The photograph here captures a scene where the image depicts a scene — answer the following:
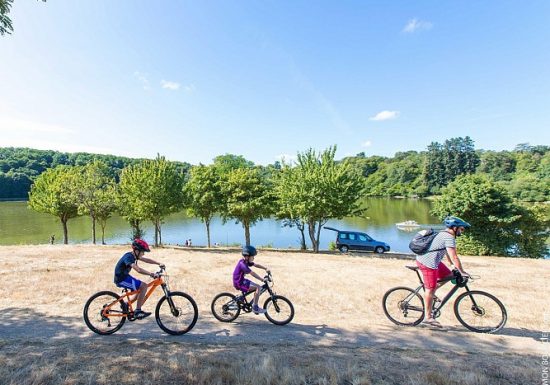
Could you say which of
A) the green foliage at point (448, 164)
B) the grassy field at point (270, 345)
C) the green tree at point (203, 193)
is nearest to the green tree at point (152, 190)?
the green tree at point (203, 193)

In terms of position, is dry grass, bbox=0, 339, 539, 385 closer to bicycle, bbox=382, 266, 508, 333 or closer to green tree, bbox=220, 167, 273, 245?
bicycle, bbox=382, 266, 508, 333

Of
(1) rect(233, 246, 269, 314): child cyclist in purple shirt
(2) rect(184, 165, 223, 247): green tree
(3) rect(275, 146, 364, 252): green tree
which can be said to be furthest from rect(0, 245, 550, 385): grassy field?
(2) rect(184, 165, 223, 247): green tree

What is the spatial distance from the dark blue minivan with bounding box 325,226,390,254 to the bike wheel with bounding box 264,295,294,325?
18.1 meters

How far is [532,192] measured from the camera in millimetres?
74438

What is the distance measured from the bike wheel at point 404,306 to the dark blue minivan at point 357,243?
688 inches

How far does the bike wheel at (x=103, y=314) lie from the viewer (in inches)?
229

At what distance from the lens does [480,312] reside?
6.27 meters

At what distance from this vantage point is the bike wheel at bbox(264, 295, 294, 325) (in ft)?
21.5

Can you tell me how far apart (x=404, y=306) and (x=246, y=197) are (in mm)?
20452

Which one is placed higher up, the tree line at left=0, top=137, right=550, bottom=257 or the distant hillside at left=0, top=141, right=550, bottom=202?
the distant hillside at left=0, top=141, right=550, bottom=202

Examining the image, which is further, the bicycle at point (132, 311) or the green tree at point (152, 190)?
the green tree at point (152, 190)

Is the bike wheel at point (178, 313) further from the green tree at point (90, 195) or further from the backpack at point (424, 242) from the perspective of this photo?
the green tree at point (90, 195)

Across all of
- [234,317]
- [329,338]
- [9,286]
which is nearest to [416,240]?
[329,338]

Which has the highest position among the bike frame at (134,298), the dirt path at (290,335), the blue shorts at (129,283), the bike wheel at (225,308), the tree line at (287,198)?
the tree line at (287,198)
